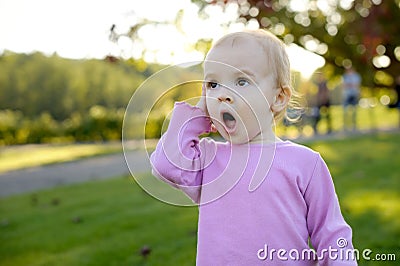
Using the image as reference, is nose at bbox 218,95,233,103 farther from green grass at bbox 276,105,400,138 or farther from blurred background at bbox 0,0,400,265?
green grass at bbox 276,105,400,138

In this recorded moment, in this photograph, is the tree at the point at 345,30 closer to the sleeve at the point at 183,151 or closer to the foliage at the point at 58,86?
the sleeve at the point at 183,151

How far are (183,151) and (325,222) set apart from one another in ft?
1.48

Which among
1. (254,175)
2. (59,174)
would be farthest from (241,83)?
(59,174)

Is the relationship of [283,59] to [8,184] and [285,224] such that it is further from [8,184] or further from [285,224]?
[8,184]

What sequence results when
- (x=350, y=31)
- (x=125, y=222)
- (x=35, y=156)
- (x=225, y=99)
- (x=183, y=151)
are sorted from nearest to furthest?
(x=225, y=99), (x=183, y=151), (x=350, y=31), (x=125, y=222), (x=35, y=156)

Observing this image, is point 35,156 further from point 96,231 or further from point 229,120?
point 229,120

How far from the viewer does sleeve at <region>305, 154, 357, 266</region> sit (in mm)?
1612

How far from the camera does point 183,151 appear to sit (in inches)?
67.3

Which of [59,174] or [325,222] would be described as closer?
[325,222]

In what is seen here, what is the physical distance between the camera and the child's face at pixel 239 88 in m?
1.61

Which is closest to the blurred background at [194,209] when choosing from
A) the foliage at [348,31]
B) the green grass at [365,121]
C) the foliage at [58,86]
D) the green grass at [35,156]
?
the foliage at [348,31]

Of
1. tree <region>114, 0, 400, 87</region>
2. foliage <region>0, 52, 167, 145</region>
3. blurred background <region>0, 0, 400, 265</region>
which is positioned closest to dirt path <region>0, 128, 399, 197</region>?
blurred background <region>0, 0, 400, 265</region>

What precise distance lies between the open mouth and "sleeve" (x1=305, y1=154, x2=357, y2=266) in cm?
27

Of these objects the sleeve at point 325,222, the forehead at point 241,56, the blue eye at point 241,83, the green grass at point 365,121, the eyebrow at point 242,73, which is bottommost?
the sleeve at point 325,222
